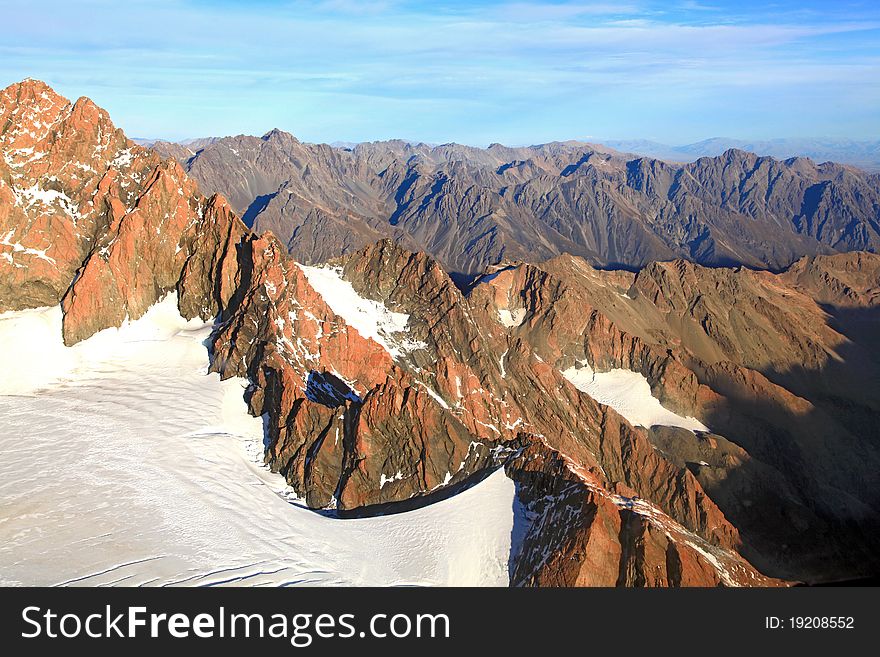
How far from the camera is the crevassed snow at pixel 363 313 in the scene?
115 m

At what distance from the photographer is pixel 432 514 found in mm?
60844

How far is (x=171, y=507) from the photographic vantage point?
58562mm

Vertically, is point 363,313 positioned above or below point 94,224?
below

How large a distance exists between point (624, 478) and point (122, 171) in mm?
105689

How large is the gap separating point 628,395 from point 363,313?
220ft

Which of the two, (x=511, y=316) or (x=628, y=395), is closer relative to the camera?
(x=628, y=395)

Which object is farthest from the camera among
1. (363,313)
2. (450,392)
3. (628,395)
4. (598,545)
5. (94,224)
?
(628,395)

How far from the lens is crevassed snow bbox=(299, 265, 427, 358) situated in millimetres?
114606

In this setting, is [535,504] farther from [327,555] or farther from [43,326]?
[43,326]

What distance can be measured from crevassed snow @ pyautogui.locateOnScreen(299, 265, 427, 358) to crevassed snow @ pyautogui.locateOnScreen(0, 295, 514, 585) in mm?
37180

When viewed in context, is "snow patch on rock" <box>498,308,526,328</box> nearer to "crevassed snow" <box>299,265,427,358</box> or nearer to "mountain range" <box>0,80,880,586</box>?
"mountain range" <box>0,80,880,586</box>

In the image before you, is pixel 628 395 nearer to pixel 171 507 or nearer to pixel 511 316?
pixel 511 316

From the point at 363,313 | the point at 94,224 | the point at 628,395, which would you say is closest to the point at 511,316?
the point at 628,395

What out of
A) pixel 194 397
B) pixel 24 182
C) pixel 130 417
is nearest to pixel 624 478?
pixel 194 397
